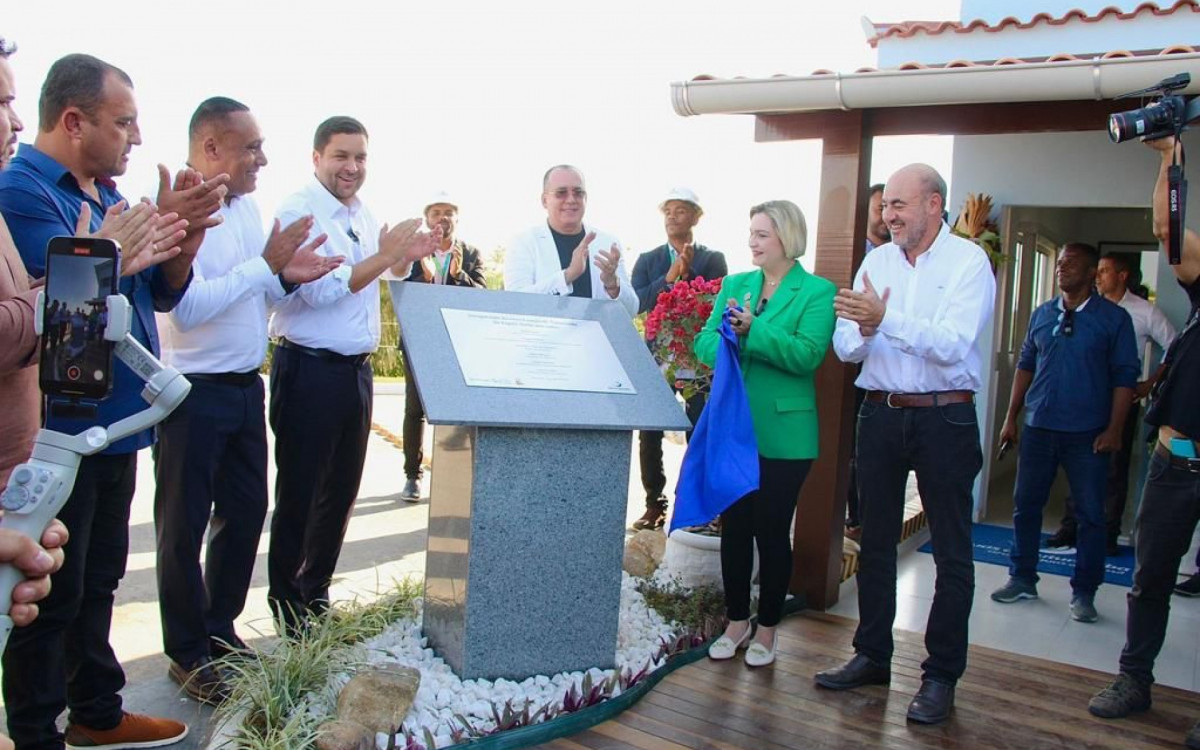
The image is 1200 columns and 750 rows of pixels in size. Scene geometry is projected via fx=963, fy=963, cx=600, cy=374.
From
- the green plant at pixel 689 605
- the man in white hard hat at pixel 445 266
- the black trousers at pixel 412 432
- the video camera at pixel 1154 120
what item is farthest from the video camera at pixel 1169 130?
the black trousers at pixel 412 432

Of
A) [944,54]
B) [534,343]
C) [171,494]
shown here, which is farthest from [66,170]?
[944,54]

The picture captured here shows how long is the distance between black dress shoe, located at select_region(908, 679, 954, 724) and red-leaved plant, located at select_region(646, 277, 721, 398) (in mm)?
1704

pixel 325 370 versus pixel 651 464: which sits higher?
pixel 325 370

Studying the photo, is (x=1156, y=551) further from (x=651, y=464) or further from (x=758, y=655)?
(x=651, y=464)

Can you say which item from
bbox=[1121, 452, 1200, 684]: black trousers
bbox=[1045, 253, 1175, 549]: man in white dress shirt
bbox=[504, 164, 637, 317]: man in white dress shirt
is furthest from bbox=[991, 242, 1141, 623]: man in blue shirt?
bbox=[504, 164, 637, 317]: man in white dress shirt

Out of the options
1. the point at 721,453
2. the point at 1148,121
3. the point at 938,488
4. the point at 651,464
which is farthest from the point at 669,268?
the point at 1148,121

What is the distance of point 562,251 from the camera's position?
4.70 metres

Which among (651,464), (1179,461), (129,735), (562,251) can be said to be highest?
(562,251)

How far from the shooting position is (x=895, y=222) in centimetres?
375

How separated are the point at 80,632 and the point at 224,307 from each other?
3.91ft

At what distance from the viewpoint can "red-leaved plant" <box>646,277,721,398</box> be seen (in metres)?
4.68

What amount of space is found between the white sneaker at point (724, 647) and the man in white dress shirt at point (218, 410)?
6.42ft

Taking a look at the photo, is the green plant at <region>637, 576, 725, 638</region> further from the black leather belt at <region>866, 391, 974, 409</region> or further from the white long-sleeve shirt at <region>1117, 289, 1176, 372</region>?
the white long-sleeve shirt at <region>1117, 289, 1176, 372</region>

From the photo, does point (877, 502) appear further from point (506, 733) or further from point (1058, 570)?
point (1058, 570)
